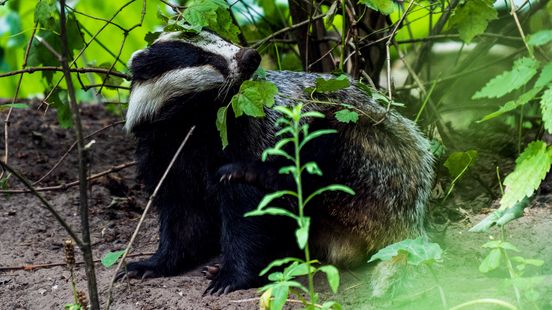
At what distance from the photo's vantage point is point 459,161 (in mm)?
5035

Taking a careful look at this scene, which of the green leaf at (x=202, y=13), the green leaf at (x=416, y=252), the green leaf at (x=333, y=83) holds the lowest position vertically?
the green leaf at (x=416, y=252)

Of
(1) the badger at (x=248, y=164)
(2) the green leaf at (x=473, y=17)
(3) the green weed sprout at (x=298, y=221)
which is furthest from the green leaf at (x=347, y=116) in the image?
(3) the green weed sprout at (x=298, y=221)

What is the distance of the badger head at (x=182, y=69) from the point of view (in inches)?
179

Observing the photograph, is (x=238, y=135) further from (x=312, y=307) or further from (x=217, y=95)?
(x=312, y=307)

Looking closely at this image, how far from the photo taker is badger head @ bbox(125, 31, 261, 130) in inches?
179

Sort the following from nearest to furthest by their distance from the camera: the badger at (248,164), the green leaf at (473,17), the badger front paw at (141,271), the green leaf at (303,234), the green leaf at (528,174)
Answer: the green leaf at (303,234), the green leaf at (528,174), the badger at (248,164), the green leaf at (473,17), the badger front paw at (141,271)

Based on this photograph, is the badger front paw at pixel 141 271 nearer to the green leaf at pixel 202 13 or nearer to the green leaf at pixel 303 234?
the green leaf at pixel 202 13

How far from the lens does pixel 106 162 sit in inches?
263

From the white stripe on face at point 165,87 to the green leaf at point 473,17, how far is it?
1510 millimetres

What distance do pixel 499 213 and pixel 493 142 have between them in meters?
2.70

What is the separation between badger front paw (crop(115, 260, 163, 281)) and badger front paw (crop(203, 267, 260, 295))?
1.83ft

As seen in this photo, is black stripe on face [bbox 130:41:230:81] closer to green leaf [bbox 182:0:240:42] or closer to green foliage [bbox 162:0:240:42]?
green foliage [bbox 162:0:240:42]

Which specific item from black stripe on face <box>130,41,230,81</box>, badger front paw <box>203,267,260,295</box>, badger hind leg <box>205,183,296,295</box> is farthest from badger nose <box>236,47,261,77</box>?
badger front paw <box>203,267,260,295</box>

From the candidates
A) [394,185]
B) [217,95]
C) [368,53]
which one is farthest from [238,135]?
[368,53]
